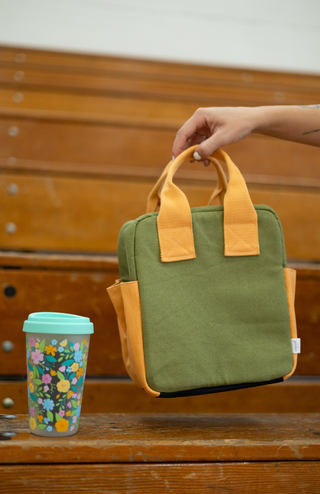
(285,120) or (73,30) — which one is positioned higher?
(73,30)

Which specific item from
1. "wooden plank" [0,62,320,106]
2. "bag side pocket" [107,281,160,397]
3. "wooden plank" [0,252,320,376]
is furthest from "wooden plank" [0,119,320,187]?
"bag side pocket" [107,281,160,397]

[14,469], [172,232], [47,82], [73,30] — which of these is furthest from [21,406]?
[73,30]

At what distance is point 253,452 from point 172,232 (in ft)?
0.97

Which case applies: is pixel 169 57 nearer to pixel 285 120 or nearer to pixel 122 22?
pixel 122 22

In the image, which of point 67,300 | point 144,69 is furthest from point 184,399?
point 144,69

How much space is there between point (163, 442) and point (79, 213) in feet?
2.28

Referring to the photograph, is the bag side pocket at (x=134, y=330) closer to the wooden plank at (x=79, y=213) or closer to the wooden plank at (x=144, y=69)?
the wooden plank at (x=79, y=213)

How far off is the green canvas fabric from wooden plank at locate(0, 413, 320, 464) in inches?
2.6

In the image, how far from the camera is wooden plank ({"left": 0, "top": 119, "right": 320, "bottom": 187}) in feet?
3.97

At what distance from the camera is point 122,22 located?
71.8 inches

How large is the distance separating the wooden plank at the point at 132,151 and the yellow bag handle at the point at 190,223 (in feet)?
1.76

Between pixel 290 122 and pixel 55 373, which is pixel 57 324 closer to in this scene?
pixel 55 373

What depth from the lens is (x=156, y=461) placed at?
511 mm

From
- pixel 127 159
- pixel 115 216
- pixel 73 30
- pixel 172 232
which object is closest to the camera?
pixel 172 232
